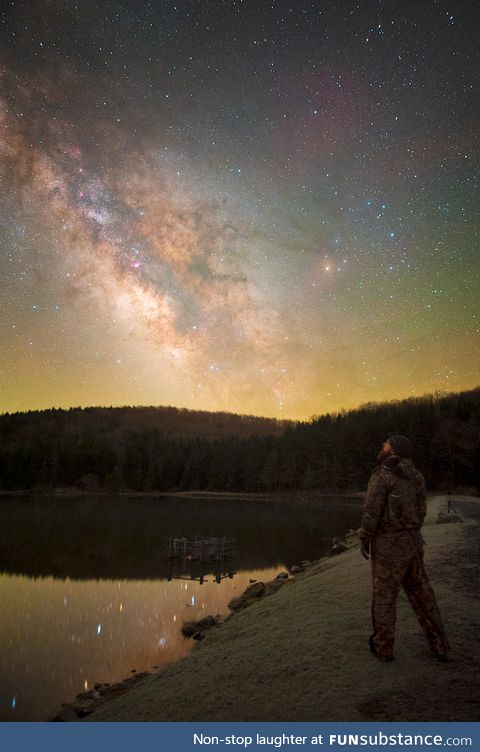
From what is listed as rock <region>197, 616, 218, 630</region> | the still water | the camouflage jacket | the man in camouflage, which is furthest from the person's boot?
rock <region>197, 616, 218, 630</region>

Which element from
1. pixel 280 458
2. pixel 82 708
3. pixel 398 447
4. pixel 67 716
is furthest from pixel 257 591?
pixel 280 458

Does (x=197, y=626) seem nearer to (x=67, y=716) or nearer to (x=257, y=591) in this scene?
(x=257, y=591)

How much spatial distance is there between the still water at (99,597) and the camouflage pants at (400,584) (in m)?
9.05

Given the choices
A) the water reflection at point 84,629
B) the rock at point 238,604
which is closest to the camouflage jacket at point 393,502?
the water reflection at point 84,629

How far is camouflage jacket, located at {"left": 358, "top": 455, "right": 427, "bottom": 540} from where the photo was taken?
625 cm

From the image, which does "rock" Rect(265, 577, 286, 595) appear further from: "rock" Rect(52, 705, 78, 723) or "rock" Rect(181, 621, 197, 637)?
"rock" Rect(52, 705, 78, 723)

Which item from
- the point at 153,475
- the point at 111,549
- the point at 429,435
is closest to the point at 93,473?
the point at 153,475

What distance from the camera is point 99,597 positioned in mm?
22781

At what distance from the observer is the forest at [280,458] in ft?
287

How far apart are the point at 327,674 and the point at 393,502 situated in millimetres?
2577

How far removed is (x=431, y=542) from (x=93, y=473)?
13562cm

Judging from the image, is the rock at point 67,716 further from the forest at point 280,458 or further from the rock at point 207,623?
the forest at point 280,458
